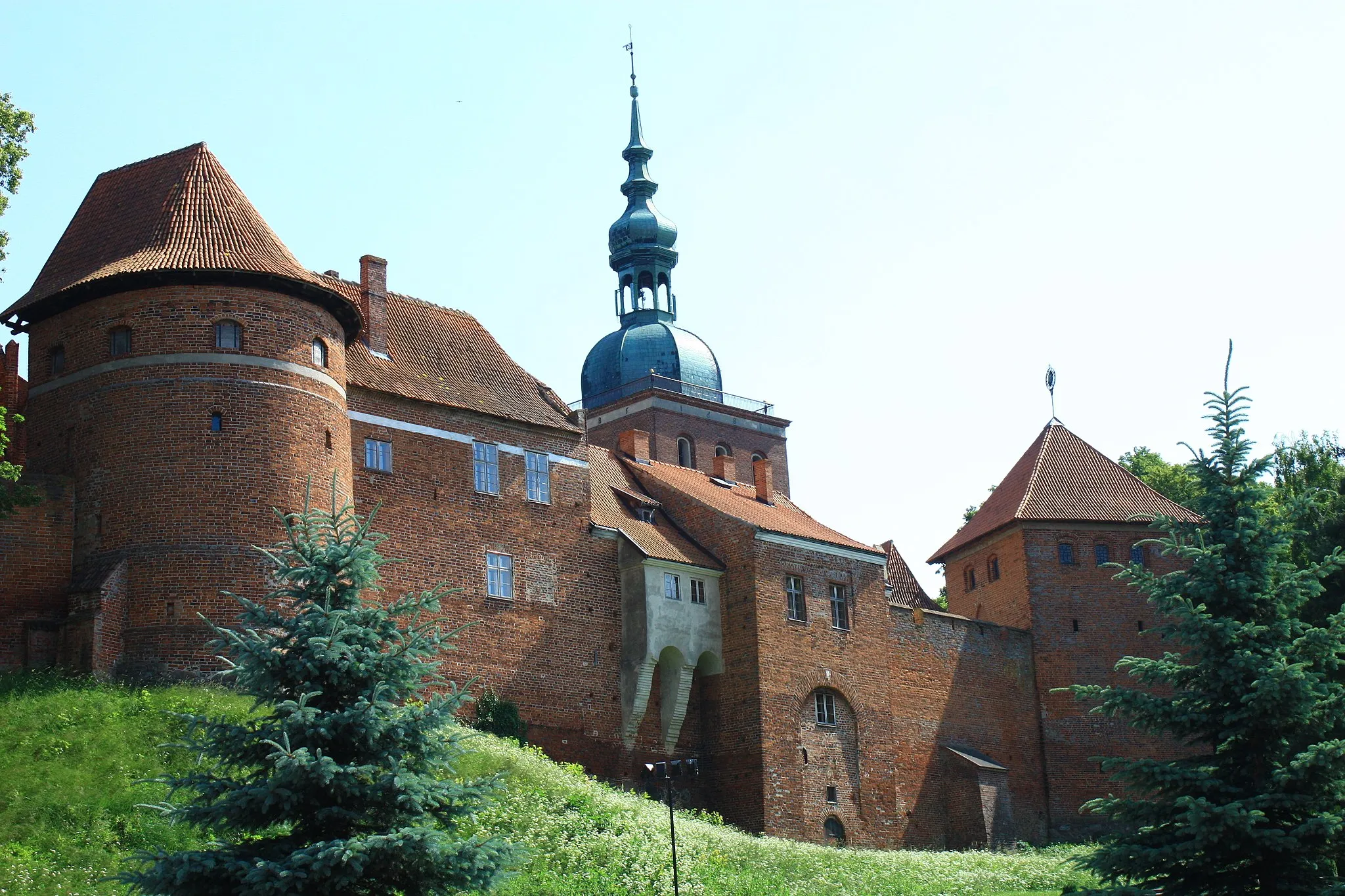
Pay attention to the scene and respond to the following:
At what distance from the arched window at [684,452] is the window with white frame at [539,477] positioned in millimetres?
24905

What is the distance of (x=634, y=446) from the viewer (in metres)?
45.8

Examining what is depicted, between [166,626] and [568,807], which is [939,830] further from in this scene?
[166,626]

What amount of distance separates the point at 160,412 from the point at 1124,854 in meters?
18.5

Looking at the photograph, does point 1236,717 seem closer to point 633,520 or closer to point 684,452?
point 633,520

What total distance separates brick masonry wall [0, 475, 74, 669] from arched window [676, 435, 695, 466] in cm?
3368

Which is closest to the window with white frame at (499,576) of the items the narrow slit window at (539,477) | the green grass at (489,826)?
the narrow slit window at (539,477)

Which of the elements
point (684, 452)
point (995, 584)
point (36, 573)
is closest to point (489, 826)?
point (36, 573)

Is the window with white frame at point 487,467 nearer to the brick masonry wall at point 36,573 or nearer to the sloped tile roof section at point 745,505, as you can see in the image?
the sloped tile roof section at point 745,505

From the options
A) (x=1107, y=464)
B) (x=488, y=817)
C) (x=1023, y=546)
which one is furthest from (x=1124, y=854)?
(x=1107, y=464)

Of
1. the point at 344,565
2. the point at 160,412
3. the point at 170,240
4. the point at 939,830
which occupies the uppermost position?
the point at 170,240

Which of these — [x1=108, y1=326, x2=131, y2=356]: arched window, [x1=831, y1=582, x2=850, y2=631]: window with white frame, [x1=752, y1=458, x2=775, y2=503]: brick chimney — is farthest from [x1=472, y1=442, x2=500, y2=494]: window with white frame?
[x1=752, y1=458, x2=775, y2=503]: brick chimney

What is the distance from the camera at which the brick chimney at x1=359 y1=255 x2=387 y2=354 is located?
122ft

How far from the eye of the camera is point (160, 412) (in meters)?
31.6

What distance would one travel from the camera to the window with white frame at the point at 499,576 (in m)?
36.6
